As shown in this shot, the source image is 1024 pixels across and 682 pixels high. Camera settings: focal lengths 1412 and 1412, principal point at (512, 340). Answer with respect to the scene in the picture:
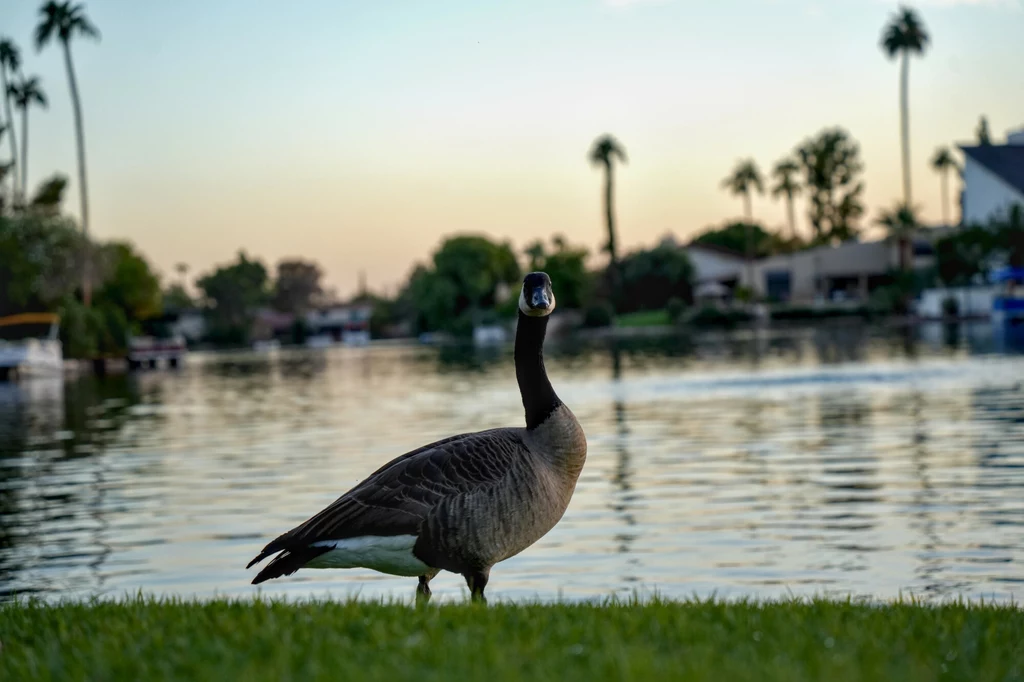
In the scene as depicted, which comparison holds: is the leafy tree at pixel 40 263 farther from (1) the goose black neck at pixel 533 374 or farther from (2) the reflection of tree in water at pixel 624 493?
(1) the goose black neck at pixel 533 374

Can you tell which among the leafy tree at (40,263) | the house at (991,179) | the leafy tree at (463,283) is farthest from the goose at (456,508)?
the leafy tree at (463,283)

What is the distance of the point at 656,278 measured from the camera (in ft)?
470

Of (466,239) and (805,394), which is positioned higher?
(466,239)

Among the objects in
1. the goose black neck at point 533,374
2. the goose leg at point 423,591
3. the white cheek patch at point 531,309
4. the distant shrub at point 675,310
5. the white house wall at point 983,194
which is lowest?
the goose leg at point 423,591

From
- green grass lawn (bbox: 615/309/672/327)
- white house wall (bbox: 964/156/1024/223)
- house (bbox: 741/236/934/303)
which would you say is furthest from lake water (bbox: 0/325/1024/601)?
green grass lawn (bbox: 615/309/672/327)

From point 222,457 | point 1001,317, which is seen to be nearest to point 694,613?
point 222,457

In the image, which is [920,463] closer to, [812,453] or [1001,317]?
[812,453]

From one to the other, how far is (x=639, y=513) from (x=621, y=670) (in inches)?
490

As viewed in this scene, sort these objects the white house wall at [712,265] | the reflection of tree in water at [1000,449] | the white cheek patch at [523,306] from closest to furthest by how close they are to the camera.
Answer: the white cheek patch at [523,306] → the reflection of tree in water at [1000,449] → the white house wall at [712,265]

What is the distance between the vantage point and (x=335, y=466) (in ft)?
82.4

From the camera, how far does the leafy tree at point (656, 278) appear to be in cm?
14125

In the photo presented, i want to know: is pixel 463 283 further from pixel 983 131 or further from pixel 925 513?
pixel 925 513

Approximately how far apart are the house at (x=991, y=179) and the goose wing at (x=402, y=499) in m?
103

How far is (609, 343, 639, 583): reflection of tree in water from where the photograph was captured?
15.8 metres
